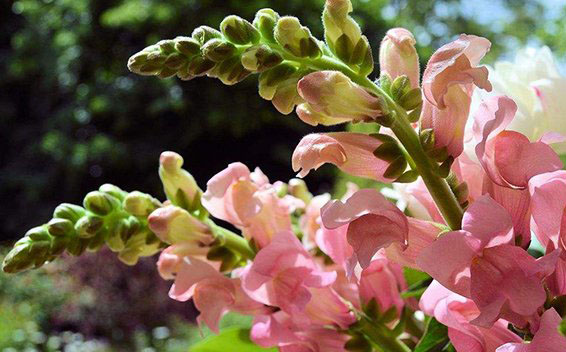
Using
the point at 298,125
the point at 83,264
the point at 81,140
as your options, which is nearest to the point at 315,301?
the point at 83,264

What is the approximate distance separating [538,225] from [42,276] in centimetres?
456

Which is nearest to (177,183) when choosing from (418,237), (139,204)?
(139,204)

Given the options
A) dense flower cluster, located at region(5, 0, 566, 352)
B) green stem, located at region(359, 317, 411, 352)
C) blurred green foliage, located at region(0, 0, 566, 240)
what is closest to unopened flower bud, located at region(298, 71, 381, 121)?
dense flower cluster, located at region(5, 0, 566, 352)

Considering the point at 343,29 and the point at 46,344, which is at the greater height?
the point at 343,29

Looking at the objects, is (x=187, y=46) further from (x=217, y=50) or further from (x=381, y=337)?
(x=381, y=337)

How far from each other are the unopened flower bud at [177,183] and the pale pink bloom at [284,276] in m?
0.06

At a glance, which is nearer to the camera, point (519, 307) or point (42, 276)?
point (519, 307)

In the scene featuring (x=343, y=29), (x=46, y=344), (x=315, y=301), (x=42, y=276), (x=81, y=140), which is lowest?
(x=81, y=140)

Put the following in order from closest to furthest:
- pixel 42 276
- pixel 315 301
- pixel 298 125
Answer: pixel 315 301 < pixel 42 276 < pixel 298 125

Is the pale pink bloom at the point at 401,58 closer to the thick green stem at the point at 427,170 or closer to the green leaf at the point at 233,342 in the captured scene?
the thick green stem at the point at 427,170

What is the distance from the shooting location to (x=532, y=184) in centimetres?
22

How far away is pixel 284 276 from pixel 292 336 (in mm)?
25

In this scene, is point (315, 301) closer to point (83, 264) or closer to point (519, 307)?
point (519, 307)

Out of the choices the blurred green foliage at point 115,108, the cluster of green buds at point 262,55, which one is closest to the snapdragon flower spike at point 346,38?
the cluster of green buds at point 262,55
